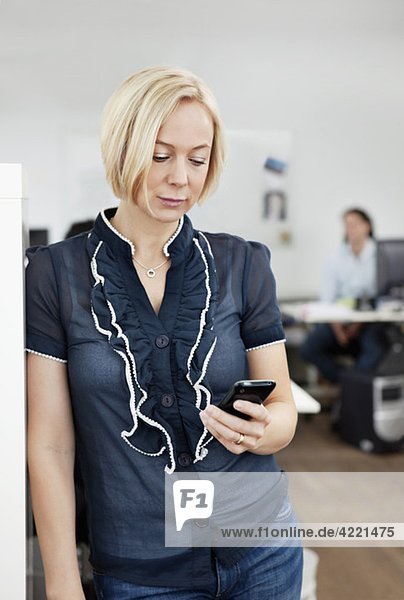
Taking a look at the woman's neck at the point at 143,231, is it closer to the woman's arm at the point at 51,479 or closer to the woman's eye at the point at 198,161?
the woman's eye at the point at 198,161

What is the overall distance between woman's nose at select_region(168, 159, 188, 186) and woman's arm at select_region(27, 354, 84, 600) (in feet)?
1.03

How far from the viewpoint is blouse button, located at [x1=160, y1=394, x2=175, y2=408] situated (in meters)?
1.17

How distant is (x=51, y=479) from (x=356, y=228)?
4805 mm

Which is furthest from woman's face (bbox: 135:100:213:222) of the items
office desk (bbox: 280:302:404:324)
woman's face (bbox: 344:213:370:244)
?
woman's face (bbox: 344:213:370:244)

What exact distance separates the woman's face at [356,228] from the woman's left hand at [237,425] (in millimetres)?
4733

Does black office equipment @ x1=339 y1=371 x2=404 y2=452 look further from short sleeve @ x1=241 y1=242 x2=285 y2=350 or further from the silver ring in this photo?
the silver ring

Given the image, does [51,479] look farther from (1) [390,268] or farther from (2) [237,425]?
(1) [390,268]

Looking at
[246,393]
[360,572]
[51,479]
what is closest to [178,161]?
[246,393]

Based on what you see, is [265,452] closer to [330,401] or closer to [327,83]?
[330,401]

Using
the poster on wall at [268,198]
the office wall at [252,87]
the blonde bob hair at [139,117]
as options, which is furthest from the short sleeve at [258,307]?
the poster on wall at [268,198]

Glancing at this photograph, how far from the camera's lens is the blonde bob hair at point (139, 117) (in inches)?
43.7

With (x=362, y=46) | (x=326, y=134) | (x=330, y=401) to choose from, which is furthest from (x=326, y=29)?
(x=330, y=401)

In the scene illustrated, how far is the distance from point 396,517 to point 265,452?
257 centimetres

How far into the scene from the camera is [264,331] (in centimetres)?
123
